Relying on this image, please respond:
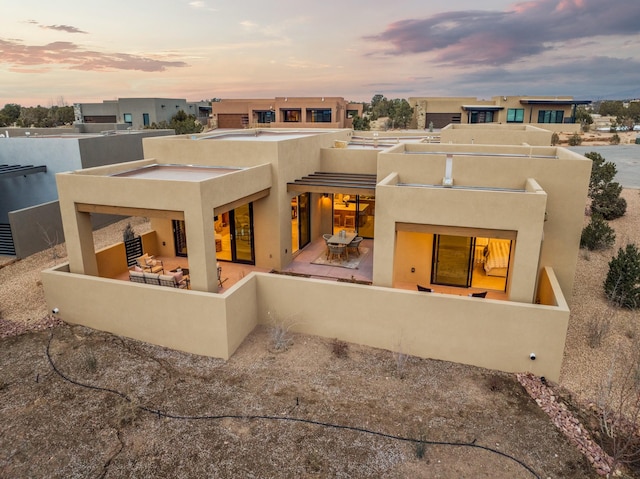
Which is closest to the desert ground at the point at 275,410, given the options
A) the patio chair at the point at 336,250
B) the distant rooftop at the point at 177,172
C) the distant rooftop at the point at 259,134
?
the patio chair at the point at 336,250

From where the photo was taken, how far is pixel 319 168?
18.3 m

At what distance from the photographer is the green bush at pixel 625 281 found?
1423 cm

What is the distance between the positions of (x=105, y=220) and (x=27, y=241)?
17.3 feet

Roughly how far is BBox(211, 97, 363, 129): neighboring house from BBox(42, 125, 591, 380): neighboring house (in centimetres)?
4216

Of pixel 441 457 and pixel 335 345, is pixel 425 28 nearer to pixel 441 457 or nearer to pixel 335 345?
pixel 335 345

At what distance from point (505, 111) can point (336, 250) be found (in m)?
52.9

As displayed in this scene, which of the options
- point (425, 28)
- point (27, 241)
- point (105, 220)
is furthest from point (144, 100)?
point (27, 241)

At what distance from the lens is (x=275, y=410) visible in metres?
9.12

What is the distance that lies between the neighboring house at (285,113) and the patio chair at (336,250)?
41843mm

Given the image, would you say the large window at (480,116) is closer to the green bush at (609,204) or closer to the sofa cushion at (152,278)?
the green bush at (609,204)

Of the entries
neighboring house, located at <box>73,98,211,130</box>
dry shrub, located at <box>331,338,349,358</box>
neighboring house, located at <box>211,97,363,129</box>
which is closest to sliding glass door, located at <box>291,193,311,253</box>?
dry shrub, located at <box>331,338,349,358</box>

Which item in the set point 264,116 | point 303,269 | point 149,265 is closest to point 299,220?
point 303,269

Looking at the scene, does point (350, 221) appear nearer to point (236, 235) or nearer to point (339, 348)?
point (236, 235)

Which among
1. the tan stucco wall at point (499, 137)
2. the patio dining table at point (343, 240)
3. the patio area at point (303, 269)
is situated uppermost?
the tan stucco wall at point (499, 137)
